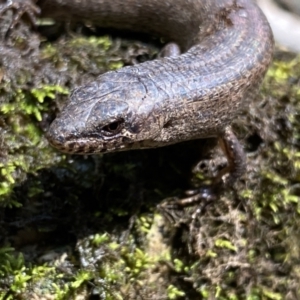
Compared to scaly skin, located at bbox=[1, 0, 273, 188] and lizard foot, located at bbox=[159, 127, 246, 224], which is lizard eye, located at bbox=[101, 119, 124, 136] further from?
lizard foot, located at bbox=[159, 127, 246, 224]

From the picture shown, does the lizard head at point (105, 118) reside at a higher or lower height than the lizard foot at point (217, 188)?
higher

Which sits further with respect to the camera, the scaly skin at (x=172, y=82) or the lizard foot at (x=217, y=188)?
the lizard foot at (x=217, y=188)

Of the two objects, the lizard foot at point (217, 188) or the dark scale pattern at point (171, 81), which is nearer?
the dark scale pattern at point (171, 81)

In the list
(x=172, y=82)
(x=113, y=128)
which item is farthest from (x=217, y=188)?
(x=113, y=128)

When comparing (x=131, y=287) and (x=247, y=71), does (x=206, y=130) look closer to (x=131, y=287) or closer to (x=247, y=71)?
(x=247, y=71)

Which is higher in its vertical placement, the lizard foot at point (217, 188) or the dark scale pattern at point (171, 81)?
the dark scale pattern at point (171, 81)

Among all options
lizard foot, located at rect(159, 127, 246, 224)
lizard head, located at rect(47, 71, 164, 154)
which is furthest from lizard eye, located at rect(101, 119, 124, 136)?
lizard foot, located at rect(159, 127, 246, 224)

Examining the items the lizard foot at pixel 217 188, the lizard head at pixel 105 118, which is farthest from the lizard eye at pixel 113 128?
the lizard foot at pixel 217 188

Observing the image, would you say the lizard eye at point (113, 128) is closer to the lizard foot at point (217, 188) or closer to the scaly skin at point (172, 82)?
the scaly skin at point (172, 82)

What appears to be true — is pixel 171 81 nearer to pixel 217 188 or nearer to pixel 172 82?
pixel 172 82
